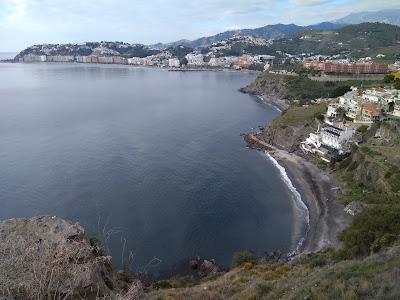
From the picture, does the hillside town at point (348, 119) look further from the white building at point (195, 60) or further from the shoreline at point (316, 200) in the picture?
the white building at point (195, 60)

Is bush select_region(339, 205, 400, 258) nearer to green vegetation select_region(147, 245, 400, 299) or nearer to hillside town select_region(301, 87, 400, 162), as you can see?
green vegetation select_region(147, 245, 400, 299)

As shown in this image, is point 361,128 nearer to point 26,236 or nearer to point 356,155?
point 356,155

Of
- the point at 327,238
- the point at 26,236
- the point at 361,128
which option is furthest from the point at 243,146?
the point at 26,236

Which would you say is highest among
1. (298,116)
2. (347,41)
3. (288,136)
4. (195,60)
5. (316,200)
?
(347,41)

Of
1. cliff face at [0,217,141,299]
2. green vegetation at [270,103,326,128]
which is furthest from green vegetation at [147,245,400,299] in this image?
green vegetation at [270,103,326,128]

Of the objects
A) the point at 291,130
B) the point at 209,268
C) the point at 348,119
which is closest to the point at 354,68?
the point at 348,119

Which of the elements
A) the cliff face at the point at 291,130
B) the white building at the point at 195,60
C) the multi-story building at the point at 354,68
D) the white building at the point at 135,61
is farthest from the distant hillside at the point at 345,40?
the cliff face at the point at 291,130

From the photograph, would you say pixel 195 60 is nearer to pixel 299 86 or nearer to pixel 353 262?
pixel 299 86

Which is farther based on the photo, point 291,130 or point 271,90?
point 271,90
